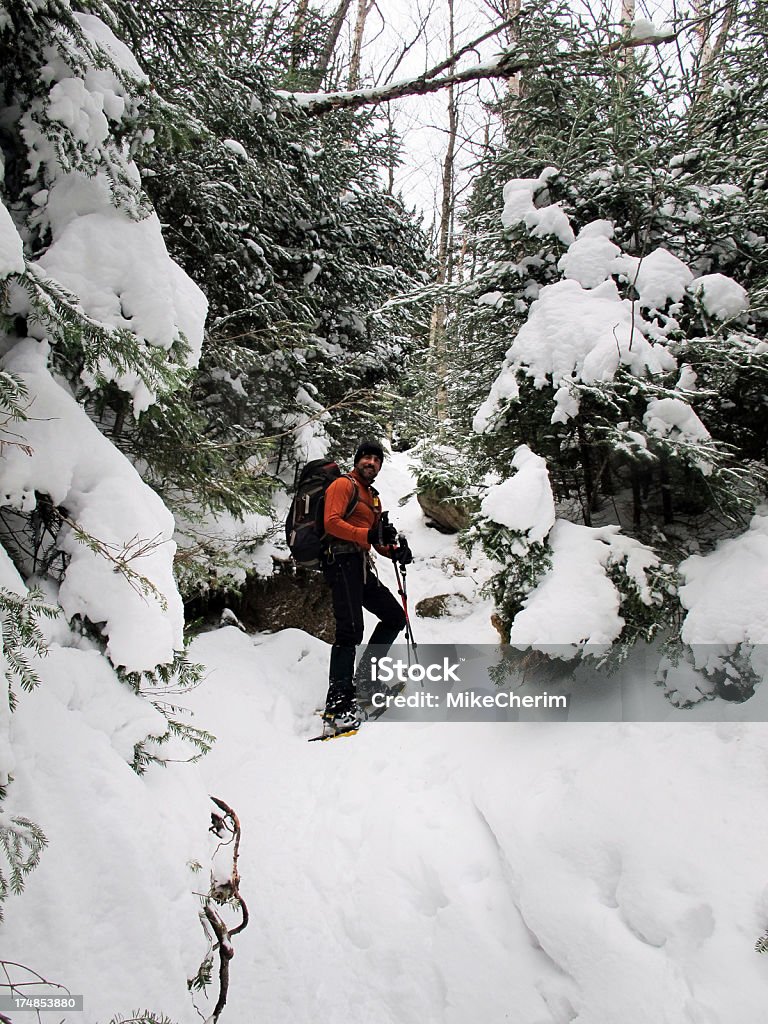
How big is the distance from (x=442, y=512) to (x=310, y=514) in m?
5.16

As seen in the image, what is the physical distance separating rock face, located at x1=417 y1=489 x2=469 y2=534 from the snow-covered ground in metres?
5.80

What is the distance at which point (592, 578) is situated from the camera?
3334 mm

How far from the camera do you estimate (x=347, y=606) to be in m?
4.76

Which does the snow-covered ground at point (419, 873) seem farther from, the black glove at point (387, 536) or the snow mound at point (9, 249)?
the black glove at point (387, 536)

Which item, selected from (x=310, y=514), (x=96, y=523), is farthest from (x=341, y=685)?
(x=96, y=523)

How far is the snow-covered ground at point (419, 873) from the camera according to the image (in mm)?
1649

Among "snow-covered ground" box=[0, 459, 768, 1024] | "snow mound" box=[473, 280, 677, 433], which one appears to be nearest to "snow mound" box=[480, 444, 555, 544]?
"snow mound" box=[473, 280, 677, 433]

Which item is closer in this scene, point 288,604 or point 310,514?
point 310,514

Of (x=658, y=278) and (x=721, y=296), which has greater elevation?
(x=658, y=278)

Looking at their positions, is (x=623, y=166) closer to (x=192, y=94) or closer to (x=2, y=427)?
(x=192, y=94)

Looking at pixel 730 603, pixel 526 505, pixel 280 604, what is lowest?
pixel 730 603

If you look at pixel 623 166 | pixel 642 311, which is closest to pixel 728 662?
pixel 642 311

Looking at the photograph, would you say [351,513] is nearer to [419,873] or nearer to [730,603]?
[419,873]

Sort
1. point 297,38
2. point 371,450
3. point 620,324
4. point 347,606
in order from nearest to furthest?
point 620,324 → point 347,606 → point 371,450 → point 297,38
